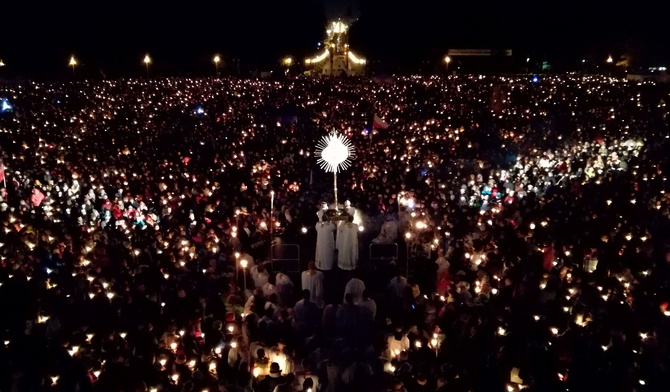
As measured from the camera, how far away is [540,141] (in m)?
18.6

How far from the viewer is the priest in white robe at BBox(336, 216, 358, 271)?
10.5 m

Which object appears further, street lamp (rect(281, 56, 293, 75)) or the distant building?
street lamp (rect(281, 56, 293, 75))

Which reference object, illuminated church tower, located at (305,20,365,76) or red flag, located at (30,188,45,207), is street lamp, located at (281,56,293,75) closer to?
illuminated church tower, located at (305,20,365,76)

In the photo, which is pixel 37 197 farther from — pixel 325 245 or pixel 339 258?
pixel 339 258

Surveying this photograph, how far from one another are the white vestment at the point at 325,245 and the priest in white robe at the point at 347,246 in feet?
0.49

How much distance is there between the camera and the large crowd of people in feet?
20.5

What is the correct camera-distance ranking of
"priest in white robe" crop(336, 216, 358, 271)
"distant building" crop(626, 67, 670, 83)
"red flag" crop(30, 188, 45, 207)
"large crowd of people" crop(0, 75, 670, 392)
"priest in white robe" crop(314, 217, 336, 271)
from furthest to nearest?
"distant building" crop(626, 67, 670, 83)
"red flag" crop(30, 188, 45, 207)
"priest in white robe" crop(314, 217, 336, 271)
"priest in white robe" crop(336, 216, 358, 271)
"large crowd of people" crop(0, 75, 670, 392)

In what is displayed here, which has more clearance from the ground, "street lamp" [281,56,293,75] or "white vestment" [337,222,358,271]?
"street lamp" [281,56,293,75]


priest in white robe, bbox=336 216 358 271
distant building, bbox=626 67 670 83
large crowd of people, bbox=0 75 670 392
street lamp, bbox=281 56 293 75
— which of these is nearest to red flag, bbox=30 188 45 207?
large crowd of people, bbox=0 75 670 392

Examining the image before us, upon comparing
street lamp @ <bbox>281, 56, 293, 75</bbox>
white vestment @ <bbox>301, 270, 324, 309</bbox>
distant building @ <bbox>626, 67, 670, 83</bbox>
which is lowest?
white vestment @ <bbox>301, 270, 324, 309</bbox>

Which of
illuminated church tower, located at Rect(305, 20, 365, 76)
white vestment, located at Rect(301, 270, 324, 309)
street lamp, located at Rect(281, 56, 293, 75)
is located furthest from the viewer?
illuminated church tower, located at Rect(305, 20, 365, 76)

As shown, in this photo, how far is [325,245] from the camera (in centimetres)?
1076

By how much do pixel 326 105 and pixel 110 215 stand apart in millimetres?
15853

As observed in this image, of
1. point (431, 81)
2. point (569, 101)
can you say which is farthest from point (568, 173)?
point (431, 81)
